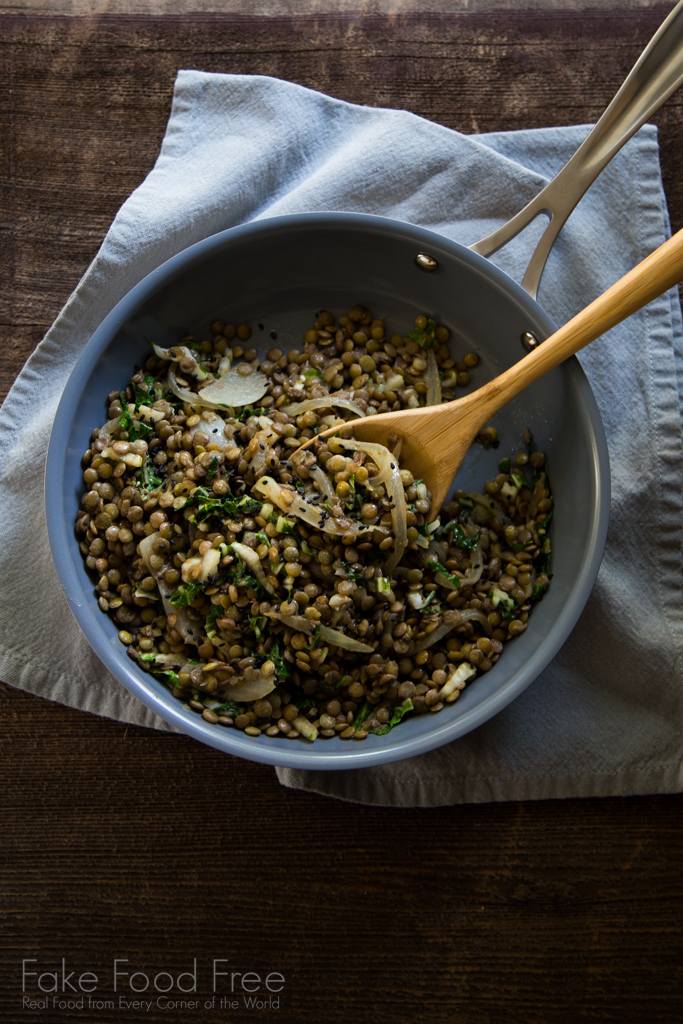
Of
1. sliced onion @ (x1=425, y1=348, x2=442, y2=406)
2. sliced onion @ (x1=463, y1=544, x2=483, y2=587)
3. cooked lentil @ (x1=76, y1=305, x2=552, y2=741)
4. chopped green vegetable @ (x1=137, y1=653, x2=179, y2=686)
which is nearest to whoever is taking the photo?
→ cooked lentil @ (x1=76, y1=305, x2=552, y2=741)

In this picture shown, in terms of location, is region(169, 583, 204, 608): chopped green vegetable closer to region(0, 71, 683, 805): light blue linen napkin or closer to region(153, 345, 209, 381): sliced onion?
region(0, 71, 683, 805): light blue linen napkin

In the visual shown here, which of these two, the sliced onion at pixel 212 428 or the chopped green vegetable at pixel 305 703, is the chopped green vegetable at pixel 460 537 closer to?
the chopped green vegetable at pixel 305 703

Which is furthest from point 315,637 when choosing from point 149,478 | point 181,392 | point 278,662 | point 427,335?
point 427,335

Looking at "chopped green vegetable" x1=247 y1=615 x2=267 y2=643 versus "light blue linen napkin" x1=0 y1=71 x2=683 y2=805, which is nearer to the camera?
"chopped green vegetable" x1=247 y1=615 x2=267 y2=643

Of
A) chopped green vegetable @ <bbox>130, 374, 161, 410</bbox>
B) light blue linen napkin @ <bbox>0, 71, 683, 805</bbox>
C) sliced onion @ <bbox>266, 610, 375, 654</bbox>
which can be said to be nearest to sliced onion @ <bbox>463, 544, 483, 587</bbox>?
sliced onion @ <bbox>266, 610, 375, 654</bbox>

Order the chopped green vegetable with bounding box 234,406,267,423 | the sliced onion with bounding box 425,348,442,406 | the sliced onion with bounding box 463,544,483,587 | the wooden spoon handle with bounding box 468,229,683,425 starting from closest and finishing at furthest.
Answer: the wooden spoon handle with bounding box 468,229,683,425
the sliced onion with bounding box 463,544,483,587
the chopped green vegetable with bounding box 234,406,267,423
the sliced onion with bounding box 425,348,442,406

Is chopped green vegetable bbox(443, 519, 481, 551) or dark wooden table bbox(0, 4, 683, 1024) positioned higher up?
chopped green vegetable bbox(443, 519, 481, 551)

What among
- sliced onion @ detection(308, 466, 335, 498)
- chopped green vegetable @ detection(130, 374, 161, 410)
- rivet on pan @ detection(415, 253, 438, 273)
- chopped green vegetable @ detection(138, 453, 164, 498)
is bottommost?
chopped green vegetable @ detection(138, 453, 164, 498)

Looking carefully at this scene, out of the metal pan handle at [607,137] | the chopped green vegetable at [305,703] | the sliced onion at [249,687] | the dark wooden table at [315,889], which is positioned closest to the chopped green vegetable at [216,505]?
the sliced onion at [249,687]
